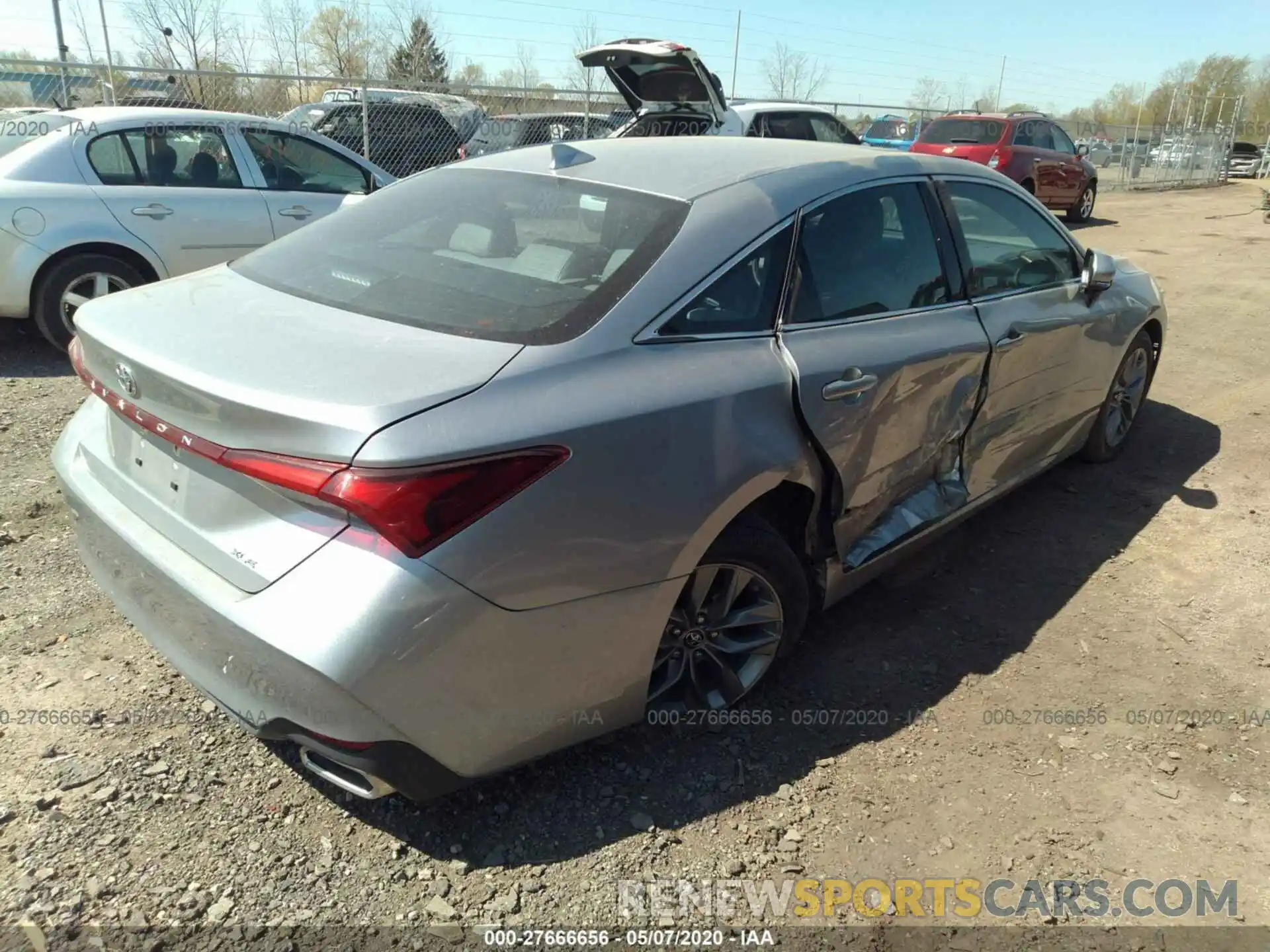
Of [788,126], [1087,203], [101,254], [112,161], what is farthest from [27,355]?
[1087,203]

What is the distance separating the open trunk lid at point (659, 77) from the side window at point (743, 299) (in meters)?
6.01

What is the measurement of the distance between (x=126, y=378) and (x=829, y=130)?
475 inches

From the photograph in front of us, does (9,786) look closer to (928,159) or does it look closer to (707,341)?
(707,341)

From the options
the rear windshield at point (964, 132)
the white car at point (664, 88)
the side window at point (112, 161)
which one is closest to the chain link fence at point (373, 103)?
the white car at point (664, 88)

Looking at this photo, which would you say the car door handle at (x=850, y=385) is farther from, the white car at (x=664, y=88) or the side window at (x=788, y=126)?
the side window at (x=788, y=126)

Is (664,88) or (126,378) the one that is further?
(664,88)

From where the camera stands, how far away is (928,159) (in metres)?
3.60

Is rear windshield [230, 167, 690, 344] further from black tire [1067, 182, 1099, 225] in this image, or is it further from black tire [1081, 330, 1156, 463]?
black tire [1067, 182, 1099, 225]

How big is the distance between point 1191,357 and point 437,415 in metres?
7.32

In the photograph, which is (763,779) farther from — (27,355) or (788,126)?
(788,126)

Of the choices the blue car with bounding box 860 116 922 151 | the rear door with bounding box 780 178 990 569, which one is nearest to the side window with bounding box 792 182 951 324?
the rear door with bounding box 780 178 990 569

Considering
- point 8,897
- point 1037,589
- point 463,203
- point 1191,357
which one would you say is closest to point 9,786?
point 8,897

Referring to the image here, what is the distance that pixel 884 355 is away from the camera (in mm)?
2951

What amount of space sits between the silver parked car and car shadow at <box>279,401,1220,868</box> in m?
0.22
